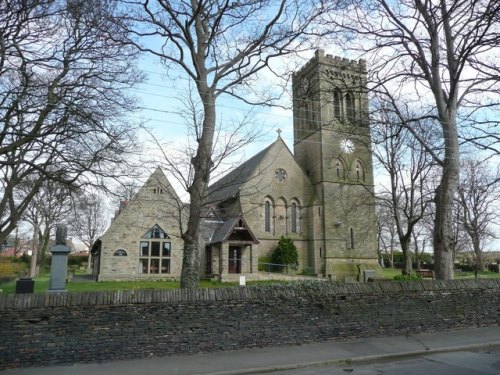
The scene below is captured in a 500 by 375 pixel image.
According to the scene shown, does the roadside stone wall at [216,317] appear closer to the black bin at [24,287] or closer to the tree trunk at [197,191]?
the tree trunk at [197,191]

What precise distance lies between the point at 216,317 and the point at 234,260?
22.4 meters

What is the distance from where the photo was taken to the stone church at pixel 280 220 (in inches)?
1239

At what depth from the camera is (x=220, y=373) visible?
7902 mm

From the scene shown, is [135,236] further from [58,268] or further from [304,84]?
[304,84]

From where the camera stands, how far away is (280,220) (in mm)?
37469

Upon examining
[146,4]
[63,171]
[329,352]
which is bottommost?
[329,352]

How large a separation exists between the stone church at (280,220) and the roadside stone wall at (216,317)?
19.8 m

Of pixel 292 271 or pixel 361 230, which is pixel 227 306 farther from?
pixel 361 230

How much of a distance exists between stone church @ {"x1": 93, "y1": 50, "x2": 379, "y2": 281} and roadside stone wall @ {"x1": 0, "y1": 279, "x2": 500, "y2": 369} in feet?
65.0

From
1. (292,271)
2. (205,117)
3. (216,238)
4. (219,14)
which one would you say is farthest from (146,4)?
(292,271)

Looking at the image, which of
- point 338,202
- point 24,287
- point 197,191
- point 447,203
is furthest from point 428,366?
point 338,202

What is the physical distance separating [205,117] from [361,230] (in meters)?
28.4

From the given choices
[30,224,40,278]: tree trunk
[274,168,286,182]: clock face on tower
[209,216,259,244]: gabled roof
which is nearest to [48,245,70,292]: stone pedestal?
[209,216,259,244]: gabled roof

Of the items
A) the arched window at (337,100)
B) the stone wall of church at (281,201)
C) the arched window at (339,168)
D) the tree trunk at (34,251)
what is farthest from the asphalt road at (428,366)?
the tree trunk at (34,251)
